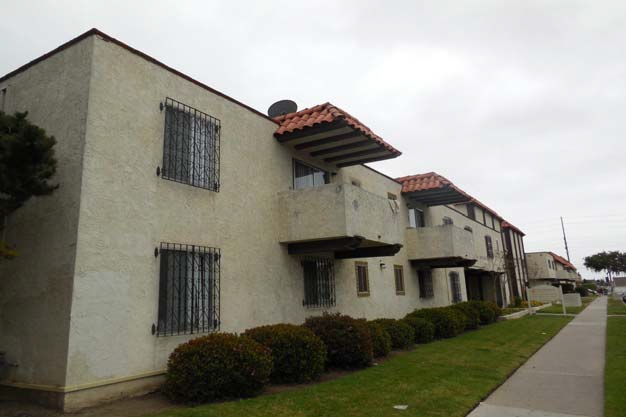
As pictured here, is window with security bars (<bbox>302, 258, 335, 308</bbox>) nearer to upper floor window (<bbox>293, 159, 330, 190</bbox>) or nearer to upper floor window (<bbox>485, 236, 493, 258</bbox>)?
upper floor window (<bbox>293, 159, 330, 190</bbox>)

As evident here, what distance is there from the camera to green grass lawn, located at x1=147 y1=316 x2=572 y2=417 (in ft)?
21.3

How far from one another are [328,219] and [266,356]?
4.22 m

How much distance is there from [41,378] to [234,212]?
4.76 m

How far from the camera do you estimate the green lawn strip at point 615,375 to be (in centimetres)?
656

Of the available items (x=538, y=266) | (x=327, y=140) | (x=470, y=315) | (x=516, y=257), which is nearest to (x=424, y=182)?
(x=470, y=315)

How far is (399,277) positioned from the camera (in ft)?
58.7

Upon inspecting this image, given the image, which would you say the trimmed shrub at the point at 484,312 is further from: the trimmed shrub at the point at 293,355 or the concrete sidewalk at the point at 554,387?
the trimmed shrub at the point at 293,355

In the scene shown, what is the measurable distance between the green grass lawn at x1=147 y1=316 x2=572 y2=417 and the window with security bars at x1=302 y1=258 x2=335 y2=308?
2570mm

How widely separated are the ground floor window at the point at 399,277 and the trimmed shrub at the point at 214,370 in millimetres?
10793

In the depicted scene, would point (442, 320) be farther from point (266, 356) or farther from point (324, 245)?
point (266, 356)

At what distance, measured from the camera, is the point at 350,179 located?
50.6 ft

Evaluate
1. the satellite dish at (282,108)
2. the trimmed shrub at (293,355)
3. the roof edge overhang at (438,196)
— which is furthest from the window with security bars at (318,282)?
the roof edge overhang at (438,196)

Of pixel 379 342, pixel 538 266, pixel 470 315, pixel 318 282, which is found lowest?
pixel 379 342

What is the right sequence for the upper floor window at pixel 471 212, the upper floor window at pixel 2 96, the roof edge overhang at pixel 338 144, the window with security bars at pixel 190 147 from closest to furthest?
the window with security bars at pixel 190 147 → the upper floor window at pixel 2 96 → the roof edge overhang at pixel 338 144 → the upper floor window at pixel 471 212
